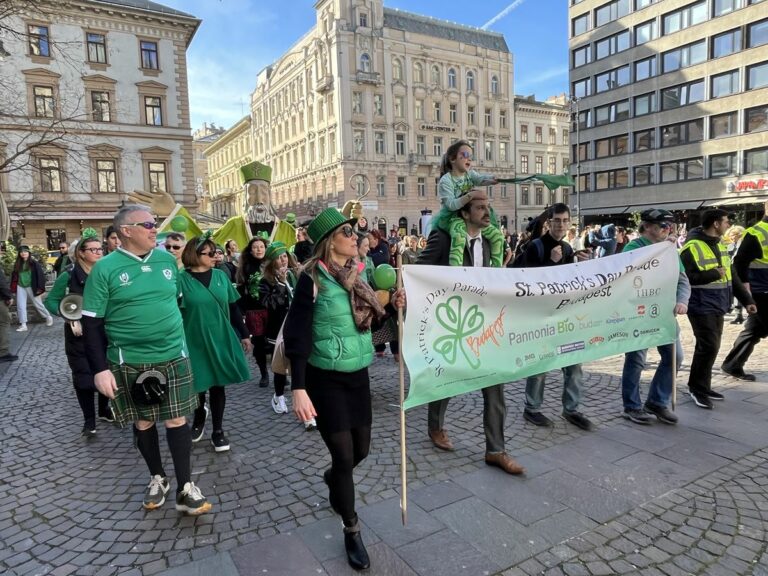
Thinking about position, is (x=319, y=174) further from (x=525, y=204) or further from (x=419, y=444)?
(x=419, y=444)

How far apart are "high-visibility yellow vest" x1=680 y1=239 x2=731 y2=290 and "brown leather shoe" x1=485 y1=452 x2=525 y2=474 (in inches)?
108

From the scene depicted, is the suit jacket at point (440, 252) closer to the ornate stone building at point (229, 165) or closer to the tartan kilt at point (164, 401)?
the tartan kilt at point (164, 401)

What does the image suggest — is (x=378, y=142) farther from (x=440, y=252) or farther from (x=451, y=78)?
(x=440, y=252)

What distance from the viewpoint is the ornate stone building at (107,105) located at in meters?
31.1

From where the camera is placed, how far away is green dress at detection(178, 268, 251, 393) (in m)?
4.25

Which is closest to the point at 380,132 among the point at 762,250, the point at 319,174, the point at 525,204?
the point at 319,174

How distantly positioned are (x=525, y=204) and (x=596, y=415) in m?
57.6

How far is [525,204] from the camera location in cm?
5950

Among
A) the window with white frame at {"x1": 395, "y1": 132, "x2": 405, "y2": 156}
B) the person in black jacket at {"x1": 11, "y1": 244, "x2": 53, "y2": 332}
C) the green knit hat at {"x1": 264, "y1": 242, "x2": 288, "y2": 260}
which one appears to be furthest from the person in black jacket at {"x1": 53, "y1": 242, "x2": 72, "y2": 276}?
the window with white frame at {"x1": 395, "y1": 132, "x2": 405, "y2": 156}

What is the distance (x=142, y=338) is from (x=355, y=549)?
183 centimetres

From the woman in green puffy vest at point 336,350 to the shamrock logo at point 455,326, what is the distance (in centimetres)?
66

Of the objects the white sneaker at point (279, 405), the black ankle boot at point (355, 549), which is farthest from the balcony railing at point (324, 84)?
the black ankle boot at point (355, 549)

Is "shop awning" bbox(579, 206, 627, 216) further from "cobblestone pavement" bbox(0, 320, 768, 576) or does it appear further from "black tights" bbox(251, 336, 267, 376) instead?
"black tights" bbox(251, 336, 267, 376)

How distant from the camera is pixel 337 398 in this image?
2.75m
